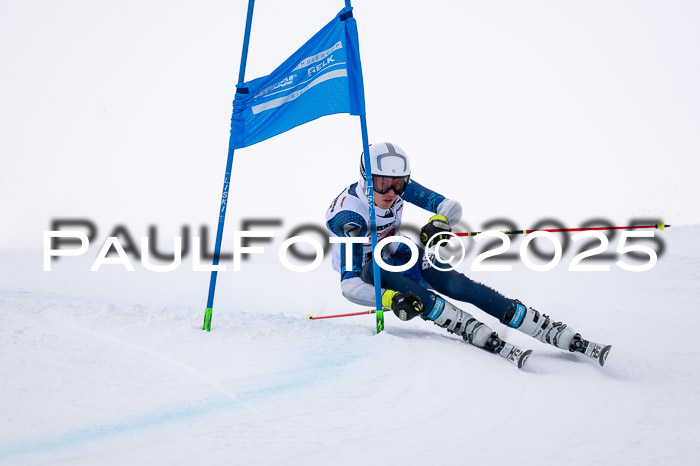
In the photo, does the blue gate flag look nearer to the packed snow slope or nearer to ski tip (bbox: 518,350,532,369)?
the packed snow slope

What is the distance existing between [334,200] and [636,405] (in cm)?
261

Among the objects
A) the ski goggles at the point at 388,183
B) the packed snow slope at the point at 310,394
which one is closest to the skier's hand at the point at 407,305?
the packed snow slope at the point at 310,394

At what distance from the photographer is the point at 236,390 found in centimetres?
320

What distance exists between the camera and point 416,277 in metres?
4.91

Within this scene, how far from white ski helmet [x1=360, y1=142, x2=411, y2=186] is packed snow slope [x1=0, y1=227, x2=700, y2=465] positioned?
1192 millimetres

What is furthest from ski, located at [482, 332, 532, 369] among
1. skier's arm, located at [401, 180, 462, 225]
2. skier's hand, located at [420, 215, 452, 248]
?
skier's arm, located at [401, 180, 462, 225]

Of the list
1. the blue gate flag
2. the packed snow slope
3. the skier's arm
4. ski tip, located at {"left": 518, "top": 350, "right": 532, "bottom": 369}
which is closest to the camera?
the packed snow slope

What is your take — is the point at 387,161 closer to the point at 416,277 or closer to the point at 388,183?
the point at 388,183

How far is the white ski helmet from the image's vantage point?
4582 mm

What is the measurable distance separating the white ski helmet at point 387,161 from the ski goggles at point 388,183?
38 millimetres

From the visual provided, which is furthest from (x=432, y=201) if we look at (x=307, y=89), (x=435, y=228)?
(x=307, y=89)

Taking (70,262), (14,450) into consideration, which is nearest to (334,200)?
(14,450)

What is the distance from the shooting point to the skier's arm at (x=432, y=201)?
493 centimetres

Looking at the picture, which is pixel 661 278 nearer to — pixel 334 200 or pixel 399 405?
pixel 334 200
